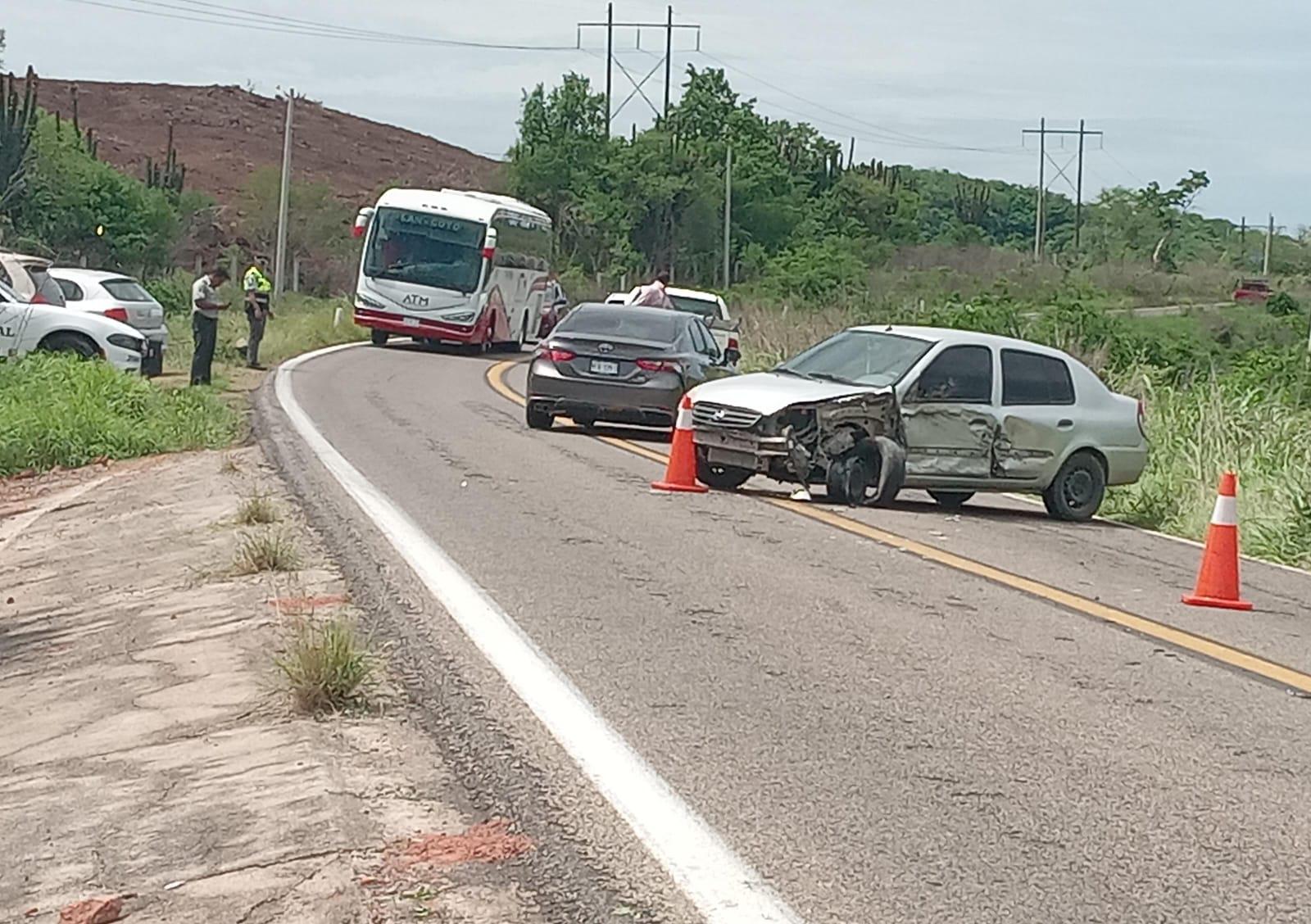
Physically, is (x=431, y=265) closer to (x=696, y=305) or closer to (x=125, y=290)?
(x=696, y=305)

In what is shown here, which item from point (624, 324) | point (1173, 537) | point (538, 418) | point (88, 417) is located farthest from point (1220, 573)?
point (88, 417)

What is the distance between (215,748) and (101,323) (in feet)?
59.1

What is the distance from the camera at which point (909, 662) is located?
29.1 feet

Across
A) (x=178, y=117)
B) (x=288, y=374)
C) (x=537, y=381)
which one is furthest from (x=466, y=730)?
(x=178, y=117)

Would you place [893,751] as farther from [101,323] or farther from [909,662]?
[101,323]

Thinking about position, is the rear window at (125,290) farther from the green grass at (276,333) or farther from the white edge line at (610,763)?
the white edge line at (610,763)

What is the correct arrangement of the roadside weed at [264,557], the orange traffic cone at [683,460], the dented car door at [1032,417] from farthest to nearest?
1. the dented car door at [1032,417]
2. the orange traffic cone at [683,460]
3. the roadside weed at [264,557]

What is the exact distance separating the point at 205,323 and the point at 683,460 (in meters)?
11.4

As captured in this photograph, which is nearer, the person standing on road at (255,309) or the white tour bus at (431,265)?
the person standing on road at (255,309)

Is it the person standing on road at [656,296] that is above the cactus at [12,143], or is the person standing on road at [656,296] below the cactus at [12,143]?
below

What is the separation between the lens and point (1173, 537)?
1608 cm

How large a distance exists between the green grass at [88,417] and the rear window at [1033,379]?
7998 mm

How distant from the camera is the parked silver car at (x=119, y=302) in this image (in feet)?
87.5


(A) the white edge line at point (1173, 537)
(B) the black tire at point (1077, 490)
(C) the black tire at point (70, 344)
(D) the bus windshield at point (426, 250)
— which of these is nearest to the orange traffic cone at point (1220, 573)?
(A) the white edge line at point (1173, 537)
